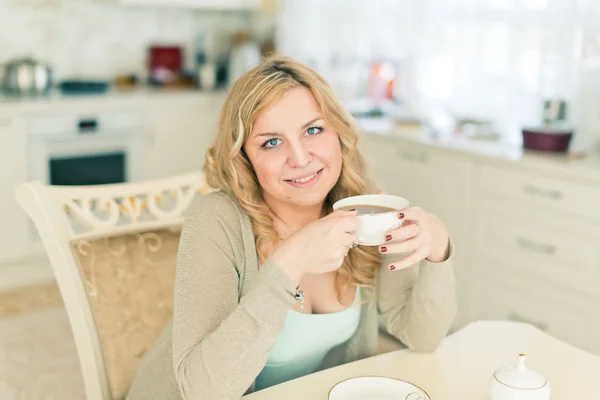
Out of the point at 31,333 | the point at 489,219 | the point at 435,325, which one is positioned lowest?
the point at 31,333

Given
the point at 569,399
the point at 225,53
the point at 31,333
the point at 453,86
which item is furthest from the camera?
the point at 225,53

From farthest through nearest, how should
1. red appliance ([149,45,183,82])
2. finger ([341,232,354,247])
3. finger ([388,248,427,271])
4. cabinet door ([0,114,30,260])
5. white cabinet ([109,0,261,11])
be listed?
red appliance ([149,45,183,82]), white cabinet ([109,0,261,11]), cabinet door ([0,114,30,260]), finger ([388,248,427,271]), finger ([341,232,354,247])

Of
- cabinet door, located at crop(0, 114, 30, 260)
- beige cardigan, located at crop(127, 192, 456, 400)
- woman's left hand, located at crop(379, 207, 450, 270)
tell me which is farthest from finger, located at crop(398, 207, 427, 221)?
cabinet door, located at crop(0, 114, 30, 260)

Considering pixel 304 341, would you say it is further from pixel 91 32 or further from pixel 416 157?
pixel 91 32

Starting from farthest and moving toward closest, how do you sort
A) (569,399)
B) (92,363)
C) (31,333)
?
(31,333) < (92,363) < (569,399)

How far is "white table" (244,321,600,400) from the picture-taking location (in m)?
1.16

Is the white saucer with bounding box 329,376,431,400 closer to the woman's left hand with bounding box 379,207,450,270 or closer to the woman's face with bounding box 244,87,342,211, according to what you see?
the woman's left hand with bounding box 379,207,450,270

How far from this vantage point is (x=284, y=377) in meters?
1.41

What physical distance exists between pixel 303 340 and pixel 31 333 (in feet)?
7.10

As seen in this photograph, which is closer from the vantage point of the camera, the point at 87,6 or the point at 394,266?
the point at 394,266

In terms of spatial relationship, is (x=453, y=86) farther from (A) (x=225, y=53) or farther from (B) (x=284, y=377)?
(B) (x=284, y=377)

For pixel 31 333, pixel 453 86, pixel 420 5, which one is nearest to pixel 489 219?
pixel 453 86

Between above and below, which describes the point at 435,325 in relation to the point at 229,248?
below

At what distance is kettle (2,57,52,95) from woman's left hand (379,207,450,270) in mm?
2962
